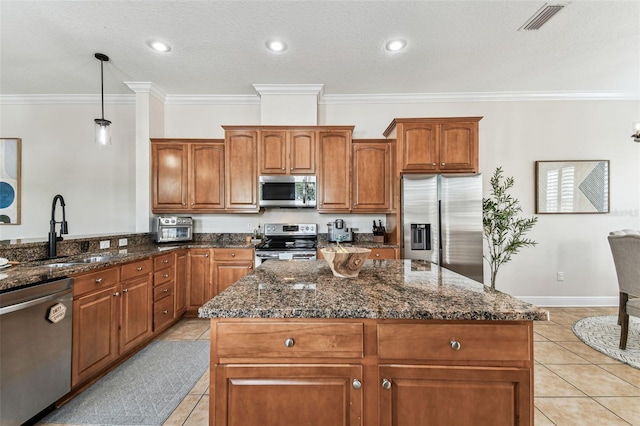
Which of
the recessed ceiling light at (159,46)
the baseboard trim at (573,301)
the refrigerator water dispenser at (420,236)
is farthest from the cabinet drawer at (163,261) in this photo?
the baseboard trim at (573,301)

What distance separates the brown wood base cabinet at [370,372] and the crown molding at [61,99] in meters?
4.41

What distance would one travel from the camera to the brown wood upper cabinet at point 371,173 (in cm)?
360

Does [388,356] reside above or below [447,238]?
below

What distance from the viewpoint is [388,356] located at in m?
1.00

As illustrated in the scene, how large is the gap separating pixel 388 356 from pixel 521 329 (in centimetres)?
48

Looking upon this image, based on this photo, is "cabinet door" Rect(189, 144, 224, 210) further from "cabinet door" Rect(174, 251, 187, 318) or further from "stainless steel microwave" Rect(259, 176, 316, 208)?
"cabinet door" Rect(174, 251, 187, 318)

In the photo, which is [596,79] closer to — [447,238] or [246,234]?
[447,238]

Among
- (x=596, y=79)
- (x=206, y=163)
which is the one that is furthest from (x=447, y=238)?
(x=206, y=163)

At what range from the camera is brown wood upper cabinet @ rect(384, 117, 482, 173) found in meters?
3.33

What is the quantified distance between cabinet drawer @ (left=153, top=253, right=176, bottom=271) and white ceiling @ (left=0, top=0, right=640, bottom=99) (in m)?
2.17

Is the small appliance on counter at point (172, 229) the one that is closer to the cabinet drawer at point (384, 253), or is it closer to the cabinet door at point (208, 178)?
the cabinet door at point (208, 178)

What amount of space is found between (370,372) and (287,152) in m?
2.98

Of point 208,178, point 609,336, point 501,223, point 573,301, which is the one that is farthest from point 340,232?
point 573,301

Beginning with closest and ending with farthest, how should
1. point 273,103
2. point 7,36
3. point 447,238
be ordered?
point 7,36, point 447,238, point 273,103
